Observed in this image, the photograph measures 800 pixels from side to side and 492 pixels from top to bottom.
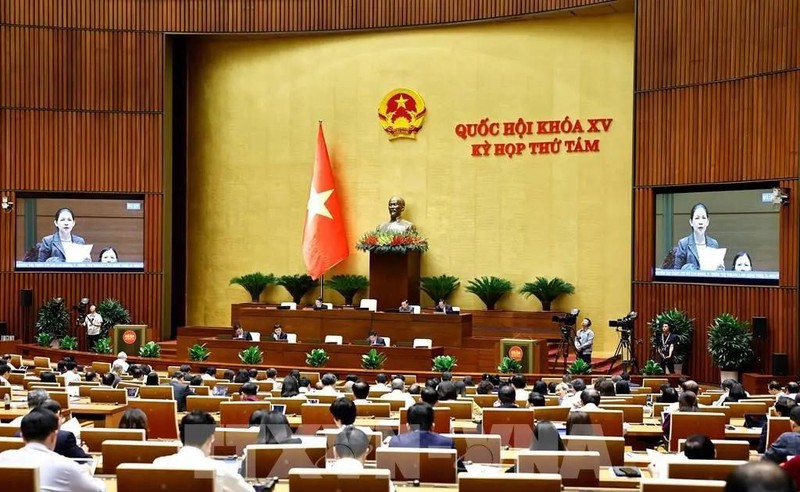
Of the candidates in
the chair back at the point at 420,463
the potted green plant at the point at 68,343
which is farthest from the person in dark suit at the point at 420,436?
the potted green plant at the point at 68,343

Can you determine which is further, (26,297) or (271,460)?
(26,297)

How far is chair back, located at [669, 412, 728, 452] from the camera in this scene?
7594mm

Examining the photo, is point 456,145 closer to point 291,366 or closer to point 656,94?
point 656,94

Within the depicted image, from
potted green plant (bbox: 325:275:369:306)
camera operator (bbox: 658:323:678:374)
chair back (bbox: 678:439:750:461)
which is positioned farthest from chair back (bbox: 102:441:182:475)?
potted green plant (bbox: 325:275:369:306)

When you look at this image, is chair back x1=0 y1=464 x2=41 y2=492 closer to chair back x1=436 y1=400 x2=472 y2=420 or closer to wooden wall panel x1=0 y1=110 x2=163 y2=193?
chair back x1=436 y1=400 x2=472 y2=420

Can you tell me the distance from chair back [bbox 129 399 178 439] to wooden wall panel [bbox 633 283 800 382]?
10515mm

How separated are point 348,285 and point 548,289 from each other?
4.08 metres

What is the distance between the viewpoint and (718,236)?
651 inches

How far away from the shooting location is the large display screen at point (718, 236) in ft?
52.3

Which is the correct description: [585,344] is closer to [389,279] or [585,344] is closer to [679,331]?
[679,331]

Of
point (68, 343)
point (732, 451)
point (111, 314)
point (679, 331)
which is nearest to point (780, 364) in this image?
point (679, 331)

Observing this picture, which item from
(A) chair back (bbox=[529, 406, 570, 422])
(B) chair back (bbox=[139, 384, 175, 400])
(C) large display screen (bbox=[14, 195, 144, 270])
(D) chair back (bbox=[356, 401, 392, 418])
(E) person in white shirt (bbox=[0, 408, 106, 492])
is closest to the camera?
(E) person in white shirt (bbox=[0, 408, 106, 492])

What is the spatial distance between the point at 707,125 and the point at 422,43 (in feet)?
21.6

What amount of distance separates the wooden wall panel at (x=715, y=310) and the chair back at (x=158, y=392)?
32.2 ft
